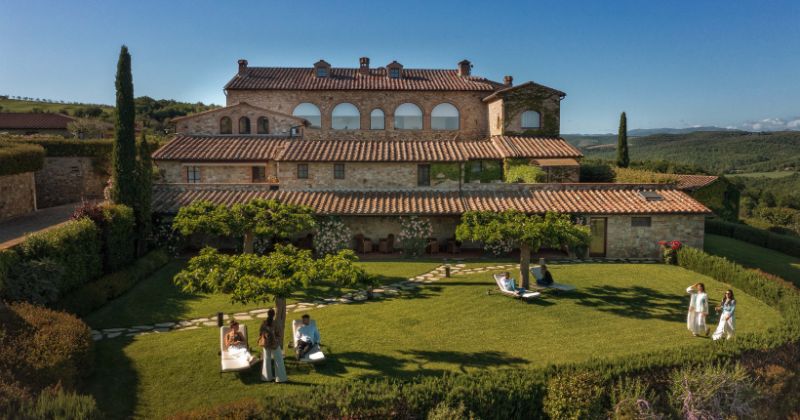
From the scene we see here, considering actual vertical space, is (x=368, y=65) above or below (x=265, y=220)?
above

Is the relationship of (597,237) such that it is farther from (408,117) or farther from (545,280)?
(408,117)

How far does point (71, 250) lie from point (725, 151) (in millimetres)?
126337

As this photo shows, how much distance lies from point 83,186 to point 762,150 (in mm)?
128531

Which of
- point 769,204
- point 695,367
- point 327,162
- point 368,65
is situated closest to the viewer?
point 695,367

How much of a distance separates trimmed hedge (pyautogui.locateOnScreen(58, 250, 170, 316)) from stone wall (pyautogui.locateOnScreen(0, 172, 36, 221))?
824cm

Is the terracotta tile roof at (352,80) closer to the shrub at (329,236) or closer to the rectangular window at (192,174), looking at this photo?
the rectangular window at (192,174)

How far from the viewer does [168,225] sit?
26.1m

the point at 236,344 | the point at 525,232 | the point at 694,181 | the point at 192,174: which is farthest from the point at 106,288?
the point at 694,181

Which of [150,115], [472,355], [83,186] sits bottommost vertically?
[472,355]

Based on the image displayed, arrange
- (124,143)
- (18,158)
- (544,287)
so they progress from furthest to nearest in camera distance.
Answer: (18,158)
(124,143)
(544,287)

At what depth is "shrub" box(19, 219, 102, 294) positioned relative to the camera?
655 inches

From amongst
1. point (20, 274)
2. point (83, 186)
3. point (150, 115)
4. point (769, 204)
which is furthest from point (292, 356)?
point (769, 204)

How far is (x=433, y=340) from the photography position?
15.1 m

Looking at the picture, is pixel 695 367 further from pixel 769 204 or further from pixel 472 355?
pixel 769 204
